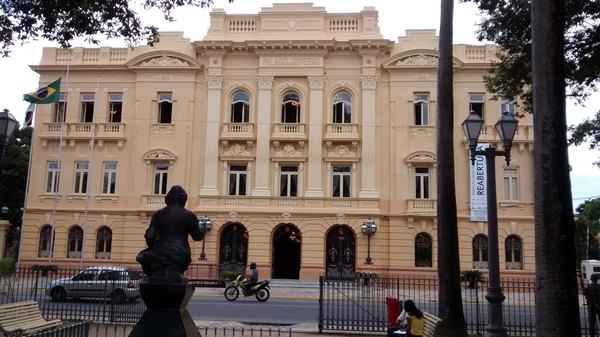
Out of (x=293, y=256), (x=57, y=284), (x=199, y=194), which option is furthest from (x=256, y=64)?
(x=57, y=284)

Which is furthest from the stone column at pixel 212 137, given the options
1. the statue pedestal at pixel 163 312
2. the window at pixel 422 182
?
the statue pedestal at pixel 163 312

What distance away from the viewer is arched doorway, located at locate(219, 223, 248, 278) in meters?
32.5

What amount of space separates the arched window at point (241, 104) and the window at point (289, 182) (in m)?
3.92

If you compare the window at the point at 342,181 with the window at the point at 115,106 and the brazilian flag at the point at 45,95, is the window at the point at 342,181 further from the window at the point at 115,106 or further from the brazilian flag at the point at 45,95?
the brazilian flag at the point at 45,95

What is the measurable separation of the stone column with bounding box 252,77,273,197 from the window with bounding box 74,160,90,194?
10.3m

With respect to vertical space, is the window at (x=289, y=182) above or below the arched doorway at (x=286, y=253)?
above

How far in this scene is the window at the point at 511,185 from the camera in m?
32.0

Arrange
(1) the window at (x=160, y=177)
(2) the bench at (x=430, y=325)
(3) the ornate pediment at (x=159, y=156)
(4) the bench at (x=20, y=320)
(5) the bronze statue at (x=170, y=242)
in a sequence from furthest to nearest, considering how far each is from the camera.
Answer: (1) the window at (x=160, y=177)
(3) the ornate pediment at (x=159, y=156)
(4) the bench at (x=20, y=320)
(2) the bench at (x=430, y=325)
(5) the bronze statue at (x=170, y=242)

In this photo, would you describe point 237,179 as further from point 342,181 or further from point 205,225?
point 342,181

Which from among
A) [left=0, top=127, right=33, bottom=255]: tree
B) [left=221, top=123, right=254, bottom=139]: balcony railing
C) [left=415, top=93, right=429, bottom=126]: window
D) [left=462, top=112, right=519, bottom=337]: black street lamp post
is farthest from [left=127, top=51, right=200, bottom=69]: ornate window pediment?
[left=462, top=112, right=519, bottom=337]: black street lamp post

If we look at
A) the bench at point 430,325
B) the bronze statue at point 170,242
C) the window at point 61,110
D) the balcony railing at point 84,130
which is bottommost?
the bench at point 430,325

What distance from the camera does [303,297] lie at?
24.8m

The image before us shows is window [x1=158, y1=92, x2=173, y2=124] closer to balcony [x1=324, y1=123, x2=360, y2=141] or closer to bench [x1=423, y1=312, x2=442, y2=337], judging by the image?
balcony [x1=324, y1=123, x2=360, y2=141]

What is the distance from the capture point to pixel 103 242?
3341 cm
